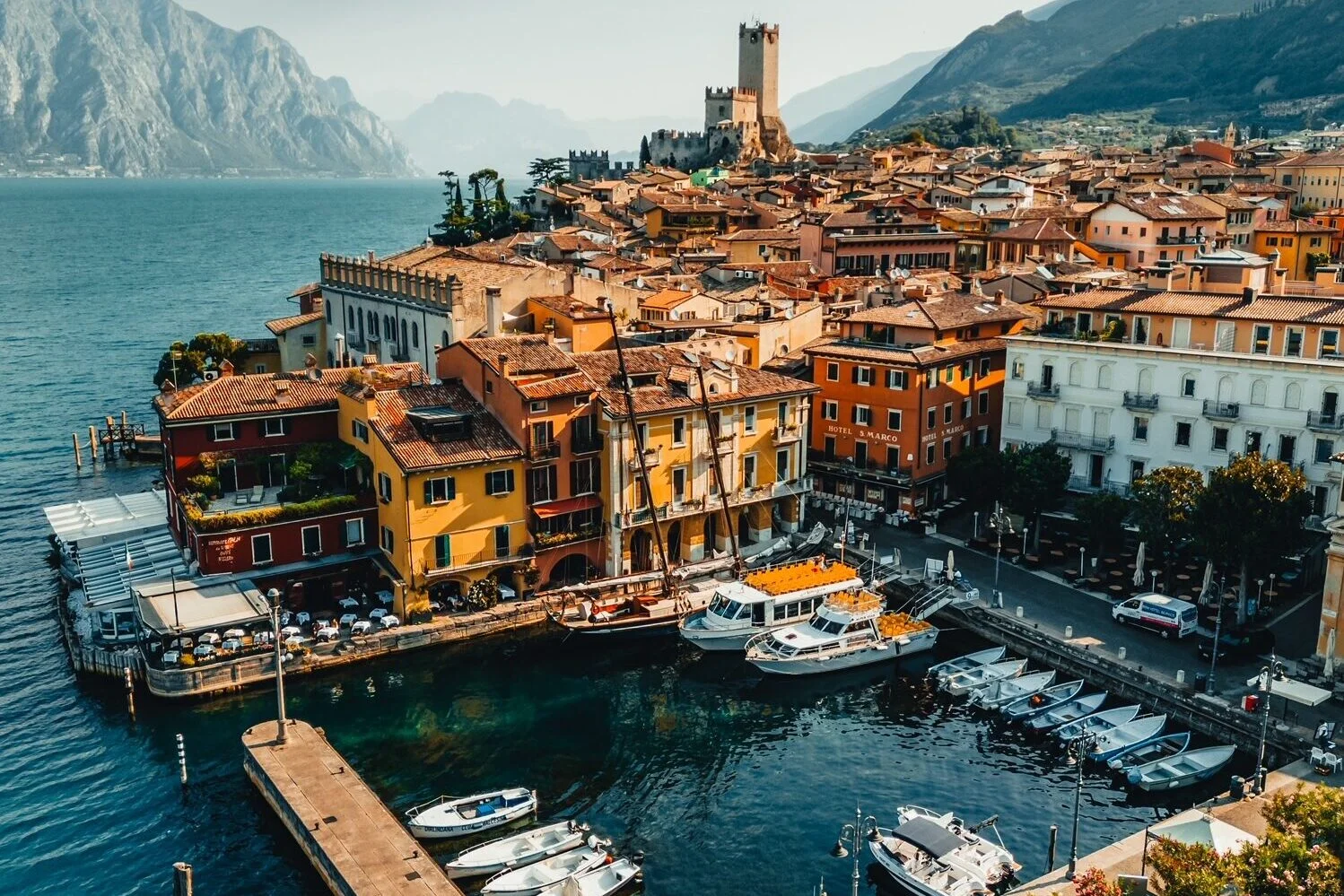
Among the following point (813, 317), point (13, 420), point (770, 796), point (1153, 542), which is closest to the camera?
point (770, 796)

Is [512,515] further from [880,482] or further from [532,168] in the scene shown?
[532,168]

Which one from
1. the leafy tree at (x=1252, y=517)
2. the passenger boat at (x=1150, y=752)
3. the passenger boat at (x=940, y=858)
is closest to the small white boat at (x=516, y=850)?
the passenger boat at (x=940, y=858)

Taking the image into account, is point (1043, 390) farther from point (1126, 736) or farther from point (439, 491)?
point (439, 491)

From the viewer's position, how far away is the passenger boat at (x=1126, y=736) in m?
45.4

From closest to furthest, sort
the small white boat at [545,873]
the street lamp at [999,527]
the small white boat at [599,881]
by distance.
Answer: the small white boat at [599,881] < the small white boat at [545,873] < the street lamp at [999,527]

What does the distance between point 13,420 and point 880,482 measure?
253 ft

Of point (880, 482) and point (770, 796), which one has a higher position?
point (880, 482)

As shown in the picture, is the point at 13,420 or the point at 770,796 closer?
the point at 770,796

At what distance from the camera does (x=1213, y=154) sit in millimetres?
165375

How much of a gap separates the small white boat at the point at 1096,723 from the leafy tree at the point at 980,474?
55.3ft

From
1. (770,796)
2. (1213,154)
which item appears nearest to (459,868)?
(770,796)

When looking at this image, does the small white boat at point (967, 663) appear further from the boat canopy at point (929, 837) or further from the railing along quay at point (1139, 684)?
the boat canopy at point (929, 837)

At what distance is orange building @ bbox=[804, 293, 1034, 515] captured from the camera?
2662 inches

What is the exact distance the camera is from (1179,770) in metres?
43.7
